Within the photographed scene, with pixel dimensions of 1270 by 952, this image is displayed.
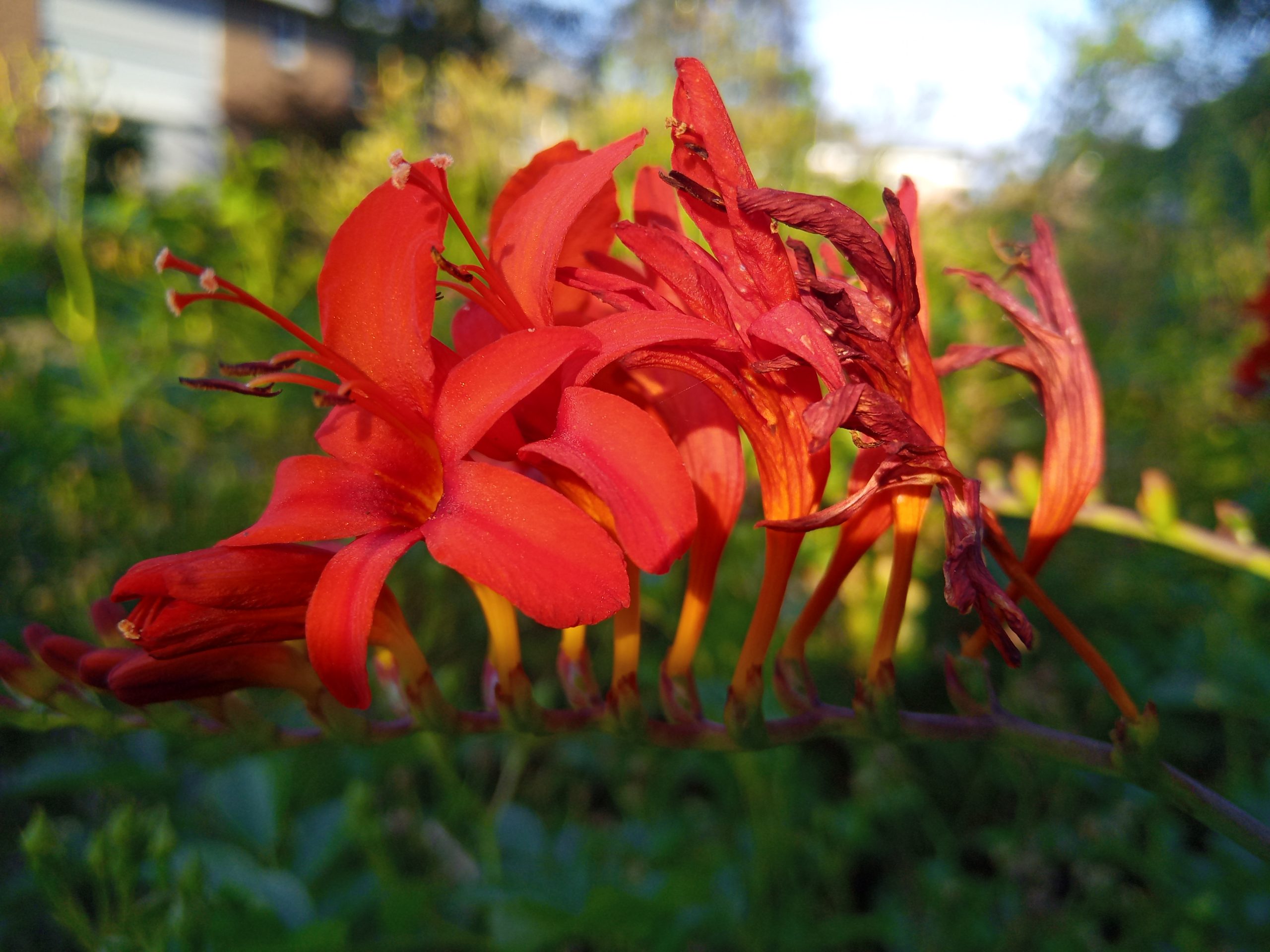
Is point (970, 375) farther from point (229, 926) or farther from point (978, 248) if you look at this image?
point (229, 926)

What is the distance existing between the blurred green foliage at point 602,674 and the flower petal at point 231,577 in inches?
11.8

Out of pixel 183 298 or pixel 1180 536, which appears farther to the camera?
pixel 1180 536

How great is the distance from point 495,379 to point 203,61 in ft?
71.1

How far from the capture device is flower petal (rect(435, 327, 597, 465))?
68 centimetres

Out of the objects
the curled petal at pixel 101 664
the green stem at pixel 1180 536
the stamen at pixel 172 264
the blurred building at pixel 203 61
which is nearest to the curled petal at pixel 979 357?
the green stem at pixel 1180 536

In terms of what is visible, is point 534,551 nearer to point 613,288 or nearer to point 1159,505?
point 613,288

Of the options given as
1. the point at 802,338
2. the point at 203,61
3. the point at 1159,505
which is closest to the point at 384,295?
the point at 802,338

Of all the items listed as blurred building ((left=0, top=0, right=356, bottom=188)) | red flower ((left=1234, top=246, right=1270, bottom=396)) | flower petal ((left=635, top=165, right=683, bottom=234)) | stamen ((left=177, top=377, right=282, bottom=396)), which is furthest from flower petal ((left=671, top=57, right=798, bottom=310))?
blurred building ((left=0, top=0, right=356, bottom=188))

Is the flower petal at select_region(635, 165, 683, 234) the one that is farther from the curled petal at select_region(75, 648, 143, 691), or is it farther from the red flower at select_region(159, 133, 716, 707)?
the curled petal at select_region(75, 648, 143, 691)

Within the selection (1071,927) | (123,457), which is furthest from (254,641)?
(123,457)

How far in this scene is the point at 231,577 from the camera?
0.74m

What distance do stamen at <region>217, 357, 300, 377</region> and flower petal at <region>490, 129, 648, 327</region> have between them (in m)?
0.23

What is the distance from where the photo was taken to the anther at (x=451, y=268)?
2.61 feet

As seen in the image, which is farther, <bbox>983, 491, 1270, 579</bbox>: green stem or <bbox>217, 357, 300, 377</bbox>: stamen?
<bbox>983, 491, 1270, 579</bbox>: green stem
